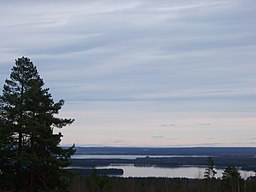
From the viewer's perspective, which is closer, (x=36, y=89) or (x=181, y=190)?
(x=36, y=89)

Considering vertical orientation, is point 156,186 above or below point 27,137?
below

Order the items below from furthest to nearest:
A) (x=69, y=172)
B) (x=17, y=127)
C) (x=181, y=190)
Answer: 1. (x=181, y=190)
2. (x=69, y=172)
3. (x=17, y=127)

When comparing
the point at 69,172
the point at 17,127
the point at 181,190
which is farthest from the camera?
the point at 181,190

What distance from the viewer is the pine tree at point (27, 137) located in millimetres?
23328

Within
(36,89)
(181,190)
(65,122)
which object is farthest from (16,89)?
(181,190)

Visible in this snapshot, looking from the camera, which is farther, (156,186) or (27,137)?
(156,186)

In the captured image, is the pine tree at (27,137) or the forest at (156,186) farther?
the forest at (156,186)

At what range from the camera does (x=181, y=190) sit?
325ft

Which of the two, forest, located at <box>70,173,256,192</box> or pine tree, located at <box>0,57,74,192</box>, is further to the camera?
forest, located at <box>70,173,256,192</box>

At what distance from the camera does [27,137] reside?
2366 centimetres

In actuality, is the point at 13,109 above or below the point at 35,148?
above

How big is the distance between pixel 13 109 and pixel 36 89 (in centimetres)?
127

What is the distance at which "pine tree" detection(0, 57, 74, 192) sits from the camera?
23.3 meters

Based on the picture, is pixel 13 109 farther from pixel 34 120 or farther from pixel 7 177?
pixel 7 177
